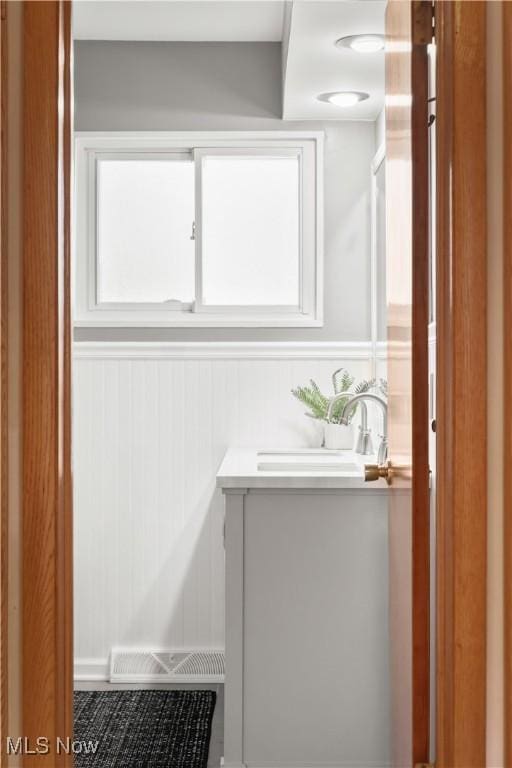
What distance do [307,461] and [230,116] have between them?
1.48m

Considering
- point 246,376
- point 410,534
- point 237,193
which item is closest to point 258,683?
point 410,534

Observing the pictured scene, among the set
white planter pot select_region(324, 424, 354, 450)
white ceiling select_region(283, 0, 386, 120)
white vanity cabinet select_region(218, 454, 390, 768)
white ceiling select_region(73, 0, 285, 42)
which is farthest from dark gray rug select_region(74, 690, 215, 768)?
white ceiling select_region(73, 0, 285, 42)

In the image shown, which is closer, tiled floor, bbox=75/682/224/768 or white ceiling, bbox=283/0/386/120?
white ceiling, bbox=283/0/386/120

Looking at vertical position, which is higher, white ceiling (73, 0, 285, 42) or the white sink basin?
white ceiling (73, 0, 285, 42)

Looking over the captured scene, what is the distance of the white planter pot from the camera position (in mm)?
3254

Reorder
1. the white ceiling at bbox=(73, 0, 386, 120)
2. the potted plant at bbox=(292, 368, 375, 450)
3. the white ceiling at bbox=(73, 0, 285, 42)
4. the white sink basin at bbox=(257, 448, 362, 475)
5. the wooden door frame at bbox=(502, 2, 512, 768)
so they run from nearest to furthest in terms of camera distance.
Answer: the wooden door frame at bbox=(502, 2, 512, 768), the white ceiling at bbox=(73, 0, 386, 120), the white sink basin at bbox=(257, 448, 362, 475), the white ceiling at bbox=(73, 0, 285, 42), the potted plant at bbox=(292, 368, 375, 450)

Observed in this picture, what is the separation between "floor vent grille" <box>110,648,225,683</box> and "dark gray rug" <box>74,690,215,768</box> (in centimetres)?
10

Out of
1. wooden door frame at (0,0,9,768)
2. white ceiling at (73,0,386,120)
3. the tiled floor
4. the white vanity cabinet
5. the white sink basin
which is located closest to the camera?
wooden door frame at (0,0,9,768)

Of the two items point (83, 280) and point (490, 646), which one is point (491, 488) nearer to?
point (490, 646)

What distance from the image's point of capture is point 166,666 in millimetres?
3271

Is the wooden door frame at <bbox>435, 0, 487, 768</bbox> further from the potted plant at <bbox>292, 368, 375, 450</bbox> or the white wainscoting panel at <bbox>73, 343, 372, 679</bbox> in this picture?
the white wainscoting panel at <bbox>73, 343, 372, 679</bbox>

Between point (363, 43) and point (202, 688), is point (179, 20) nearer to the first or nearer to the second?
point (363, 43)

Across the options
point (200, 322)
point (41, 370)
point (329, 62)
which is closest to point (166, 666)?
point (200, 322)

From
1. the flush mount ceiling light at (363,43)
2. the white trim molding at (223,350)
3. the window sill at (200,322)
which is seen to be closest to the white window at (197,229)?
the window sill at (200,322)
